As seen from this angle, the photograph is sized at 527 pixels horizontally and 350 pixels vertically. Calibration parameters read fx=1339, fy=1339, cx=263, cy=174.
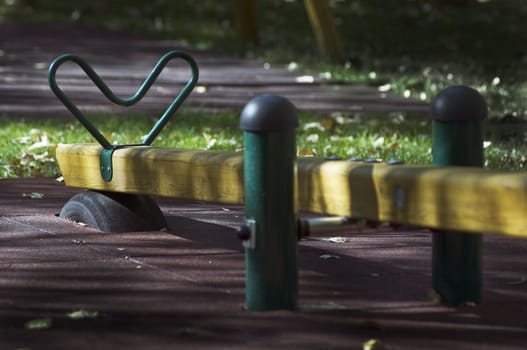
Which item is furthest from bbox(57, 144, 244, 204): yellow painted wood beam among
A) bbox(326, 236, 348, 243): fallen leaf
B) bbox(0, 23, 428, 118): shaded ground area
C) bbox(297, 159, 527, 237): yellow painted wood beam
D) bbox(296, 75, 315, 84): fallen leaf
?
bbox(296, 75, 315, 84): fallen leaf

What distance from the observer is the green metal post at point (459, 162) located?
494 centimetres

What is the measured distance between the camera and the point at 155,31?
22109 millimetres

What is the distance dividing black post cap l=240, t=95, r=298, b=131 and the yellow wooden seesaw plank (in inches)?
14.9

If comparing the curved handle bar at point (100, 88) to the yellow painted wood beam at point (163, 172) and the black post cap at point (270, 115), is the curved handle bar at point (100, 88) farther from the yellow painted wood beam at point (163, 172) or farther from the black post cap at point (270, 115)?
the black post cap at point (270, 115)

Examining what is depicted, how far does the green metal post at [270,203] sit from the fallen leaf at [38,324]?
0.72 meters

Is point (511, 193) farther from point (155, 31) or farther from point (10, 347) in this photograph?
point (155, 31)

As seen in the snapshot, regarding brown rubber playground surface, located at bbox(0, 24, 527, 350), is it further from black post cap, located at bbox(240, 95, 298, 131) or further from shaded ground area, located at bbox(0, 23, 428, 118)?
shaded ground area, located at bbox(0, 23, 428, 118)

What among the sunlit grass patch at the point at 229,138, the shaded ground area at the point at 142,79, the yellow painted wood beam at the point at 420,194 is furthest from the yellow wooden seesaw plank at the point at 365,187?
the shaded ground area at the point at 142,79

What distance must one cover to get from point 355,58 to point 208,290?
12371mm

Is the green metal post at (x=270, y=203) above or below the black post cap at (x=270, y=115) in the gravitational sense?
below

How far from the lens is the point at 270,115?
4664 millimetres

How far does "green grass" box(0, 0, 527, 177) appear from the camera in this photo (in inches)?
374

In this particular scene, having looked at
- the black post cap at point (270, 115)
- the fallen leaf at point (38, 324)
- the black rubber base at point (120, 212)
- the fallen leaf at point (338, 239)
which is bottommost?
the fallen leaf at point (38, 324)


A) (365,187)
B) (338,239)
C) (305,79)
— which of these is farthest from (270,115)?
(305,79)
